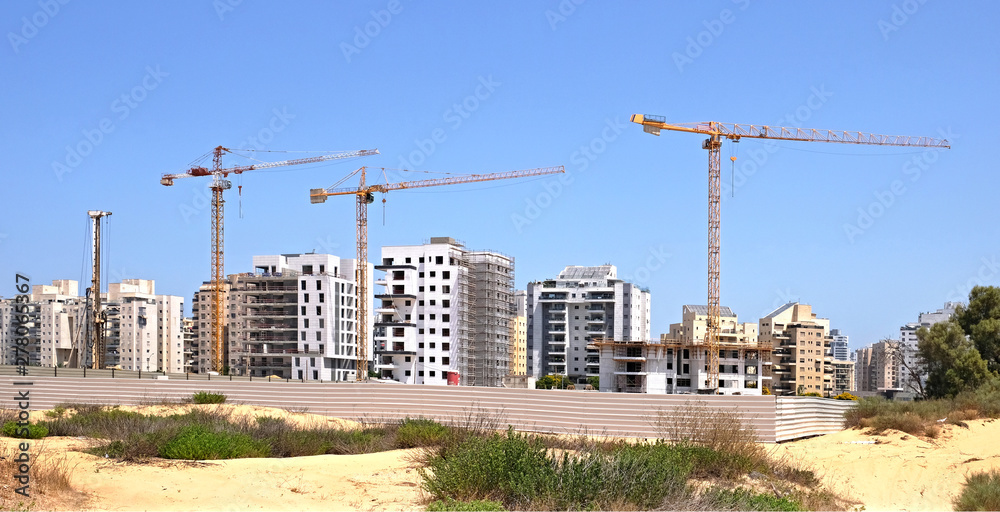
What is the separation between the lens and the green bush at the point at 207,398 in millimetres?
28344

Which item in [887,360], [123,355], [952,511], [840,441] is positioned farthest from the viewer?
[887,360]

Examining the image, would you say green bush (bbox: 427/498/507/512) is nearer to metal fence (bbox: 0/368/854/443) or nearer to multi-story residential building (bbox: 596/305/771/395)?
metal fence (bbox: 0/368/854/443)

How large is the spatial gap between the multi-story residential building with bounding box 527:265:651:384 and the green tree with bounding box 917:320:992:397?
66495 millimetres

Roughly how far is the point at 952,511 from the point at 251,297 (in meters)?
84.0

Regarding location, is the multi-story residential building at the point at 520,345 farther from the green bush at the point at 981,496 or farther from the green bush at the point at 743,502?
the green bush at the point at 743,502

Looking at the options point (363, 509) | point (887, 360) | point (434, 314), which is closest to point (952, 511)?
point (363, 509)

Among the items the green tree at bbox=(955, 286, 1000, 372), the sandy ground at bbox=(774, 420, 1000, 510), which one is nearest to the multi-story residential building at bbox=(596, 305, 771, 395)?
the green tree at bbox=(955, 286, 1000, 372)

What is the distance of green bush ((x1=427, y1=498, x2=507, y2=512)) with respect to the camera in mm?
9680

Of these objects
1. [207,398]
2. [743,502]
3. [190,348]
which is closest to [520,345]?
[190,348]

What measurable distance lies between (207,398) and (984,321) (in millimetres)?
33649

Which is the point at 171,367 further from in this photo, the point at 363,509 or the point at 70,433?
the point at 363,509

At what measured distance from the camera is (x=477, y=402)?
2614 centimetres

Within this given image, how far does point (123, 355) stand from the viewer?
122m

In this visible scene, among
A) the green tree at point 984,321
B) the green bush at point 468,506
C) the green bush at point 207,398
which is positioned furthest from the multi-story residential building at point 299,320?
the green bush at point 468,506
